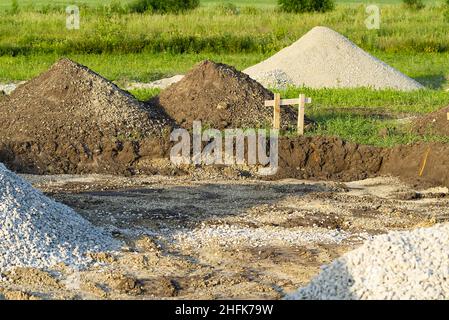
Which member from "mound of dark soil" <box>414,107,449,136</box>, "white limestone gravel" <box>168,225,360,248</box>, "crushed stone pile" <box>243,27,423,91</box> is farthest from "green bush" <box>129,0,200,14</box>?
"white limestone gravel" <box>168,225,360,248</box>

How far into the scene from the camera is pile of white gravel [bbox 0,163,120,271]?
11.4 meters

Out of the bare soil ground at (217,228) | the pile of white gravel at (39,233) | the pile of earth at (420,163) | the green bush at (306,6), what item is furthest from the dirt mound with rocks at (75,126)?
the green bush at (306,6)

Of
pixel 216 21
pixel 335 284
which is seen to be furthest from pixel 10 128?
pixel 216 21

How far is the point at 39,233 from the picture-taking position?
11.7 metres

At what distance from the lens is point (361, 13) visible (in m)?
44.8

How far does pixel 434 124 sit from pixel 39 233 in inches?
392

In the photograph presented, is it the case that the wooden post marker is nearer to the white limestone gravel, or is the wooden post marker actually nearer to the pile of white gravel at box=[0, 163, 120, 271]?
the white limestone gravel

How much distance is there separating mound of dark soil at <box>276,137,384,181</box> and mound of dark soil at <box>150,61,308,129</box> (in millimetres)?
1917

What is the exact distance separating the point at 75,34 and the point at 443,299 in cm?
2888

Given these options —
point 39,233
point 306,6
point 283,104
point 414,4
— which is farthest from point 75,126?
point 414,4

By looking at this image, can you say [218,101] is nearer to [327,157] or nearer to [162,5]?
[327,157]

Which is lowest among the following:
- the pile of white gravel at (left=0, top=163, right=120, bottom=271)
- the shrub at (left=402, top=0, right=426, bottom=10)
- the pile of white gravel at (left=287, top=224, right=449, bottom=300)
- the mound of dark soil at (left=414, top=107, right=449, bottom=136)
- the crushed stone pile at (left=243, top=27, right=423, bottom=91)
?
the shrub at (left=402, top=0, right=426, bottom=10)

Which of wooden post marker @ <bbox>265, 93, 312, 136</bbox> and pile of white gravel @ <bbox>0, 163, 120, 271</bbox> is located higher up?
pile of white gravel @ <bbox>0, 163, 120, 271</bbox>

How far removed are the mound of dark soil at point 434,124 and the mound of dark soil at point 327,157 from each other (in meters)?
2.32
